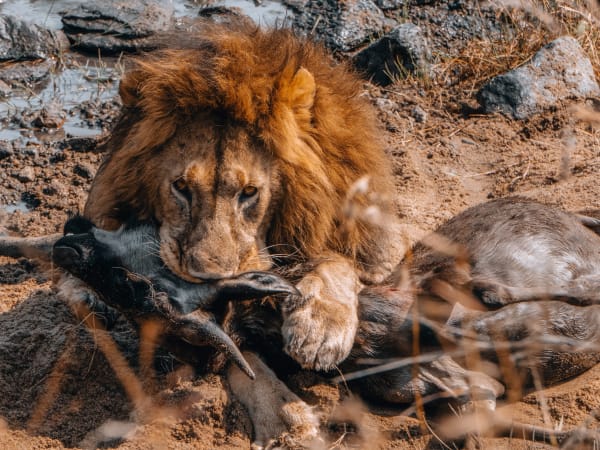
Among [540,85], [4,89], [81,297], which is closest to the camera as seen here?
[81,297]

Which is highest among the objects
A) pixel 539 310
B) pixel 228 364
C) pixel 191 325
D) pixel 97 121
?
pixel 539 310

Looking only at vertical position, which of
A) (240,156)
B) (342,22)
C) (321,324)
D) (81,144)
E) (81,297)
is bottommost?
(81,144)

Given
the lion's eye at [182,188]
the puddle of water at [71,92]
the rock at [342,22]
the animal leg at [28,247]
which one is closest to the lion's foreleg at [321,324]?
the lion's eye at [182,188]

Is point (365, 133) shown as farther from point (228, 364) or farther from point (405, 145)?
point (405, 145)

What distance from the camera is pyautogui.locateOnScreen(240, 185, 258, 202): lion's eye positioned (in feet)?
11.4

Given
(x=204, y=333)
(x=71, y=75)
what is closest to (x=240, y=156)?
(x=204, y=333)

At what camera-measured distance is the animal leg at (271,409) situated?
10.9ft

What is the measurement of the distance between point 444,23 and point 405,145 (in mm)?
2170

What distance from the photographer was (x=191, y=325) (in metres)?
3.01

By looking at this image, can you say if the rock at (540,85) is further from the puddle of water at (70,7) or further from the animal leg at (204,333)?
the animal leg at (204,333)

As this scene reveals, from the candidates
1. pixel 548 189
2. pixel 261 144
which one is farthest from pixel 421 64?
pixel 261 144

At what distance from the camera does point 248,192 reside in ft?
11.4

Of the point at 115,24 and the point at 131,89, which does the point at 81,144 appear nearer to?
the point at 131,89

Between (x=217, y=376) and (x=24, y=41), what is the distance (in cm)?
442
